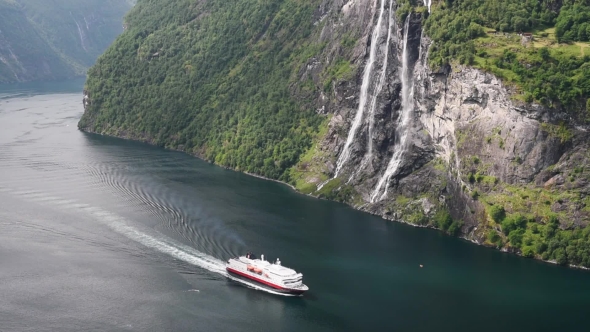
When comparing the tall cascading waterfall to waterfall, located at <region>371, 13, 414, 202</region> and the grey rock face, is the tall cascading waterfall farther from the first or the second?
waterfall, located at <region>371, 13, 414, 202</region>

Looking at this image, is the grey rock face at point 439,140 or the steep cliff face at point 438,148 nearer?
the steep cliff face at point 438,148

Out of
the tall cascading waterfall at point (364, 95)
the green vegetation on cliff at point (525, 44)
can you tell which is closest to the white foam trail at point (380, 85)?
the tall cascading waterfall at point (364, 95)

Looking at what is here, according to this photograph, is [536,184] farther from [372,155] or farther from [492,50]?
[372,155]

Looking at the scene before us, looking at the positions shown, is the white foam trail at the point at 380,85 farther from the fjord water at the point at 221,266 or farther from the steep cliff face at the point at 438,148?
the fjord water at the point at 221,266

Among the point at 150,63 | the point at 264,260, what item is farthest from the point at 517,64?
the point at 150,63

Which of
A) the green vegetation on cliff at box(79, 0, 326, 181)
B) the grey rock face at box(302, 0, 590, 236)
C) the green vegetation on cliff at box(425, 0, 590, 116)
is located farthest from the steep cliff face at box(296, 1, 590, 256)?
the green vegetation on cliff at box(79, 0, 326, 181)

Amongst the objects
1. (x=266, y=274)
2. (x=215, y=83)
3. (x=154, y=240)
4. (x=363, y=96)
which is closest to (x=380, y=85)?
(x=363, y=96)
